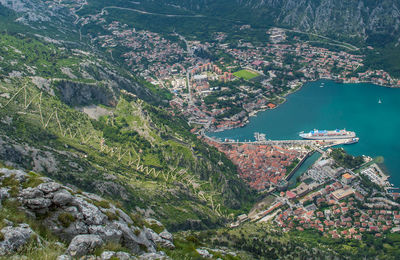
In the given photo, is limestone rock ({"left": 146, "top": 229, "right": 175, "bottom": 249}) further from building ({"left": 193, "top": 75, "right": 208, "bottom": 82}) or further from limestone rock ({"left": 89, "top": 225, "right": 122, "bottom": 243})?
building ({"left": 193, "top": 75, "right": 208, "bottom": 82})

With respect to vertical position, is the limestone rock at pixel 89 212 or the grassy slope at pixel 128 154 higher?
the limestone rock at pixel 89 212

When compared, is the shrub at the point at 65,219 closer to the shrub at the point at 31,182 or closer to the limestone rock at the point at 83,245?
the limestone rock at the point at 83,245

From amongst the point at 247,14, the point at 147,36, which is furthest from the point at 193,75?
the point at 247,14

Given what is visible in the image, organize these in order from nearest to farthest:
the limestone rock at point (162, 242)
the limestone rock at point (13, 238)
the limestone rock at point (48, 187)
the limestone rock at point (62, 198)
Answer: the limestone rock at point (13, 238)
the limestone rock at point (62, 198)
the limestone rock at point (48, 187)
the limestone rock at point (162, 242)

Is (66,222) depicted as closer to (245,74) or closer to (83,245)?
(83,245)

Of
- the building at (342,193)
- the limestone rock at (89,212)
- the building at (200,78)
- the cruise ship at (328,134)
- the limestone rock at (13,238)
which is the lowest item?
the building at (342,193)

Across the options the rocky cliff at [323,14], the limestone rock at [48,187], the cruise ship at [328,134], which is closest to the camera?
the limestone rock at [48,187]

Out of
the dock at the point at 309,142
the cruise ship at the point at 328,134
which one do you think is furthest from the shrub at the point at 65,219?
the cruise ship at the point at 328,134

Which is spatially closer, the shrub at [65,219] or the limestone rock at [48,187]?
the shrub at [65,219]
